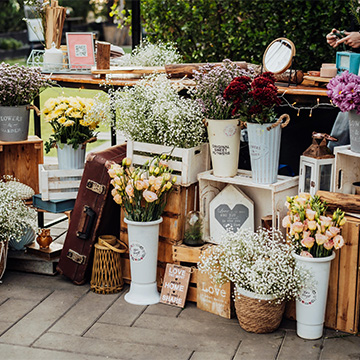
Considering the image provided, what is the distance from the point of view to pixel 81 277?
4141 millimetres

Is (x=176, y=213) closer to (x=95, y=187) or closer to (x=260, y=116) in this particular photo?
(x=95, y=187)

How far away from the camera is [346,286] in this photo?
344 centimetres

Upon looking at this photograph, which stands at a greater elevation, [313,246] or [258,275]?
[313,246]

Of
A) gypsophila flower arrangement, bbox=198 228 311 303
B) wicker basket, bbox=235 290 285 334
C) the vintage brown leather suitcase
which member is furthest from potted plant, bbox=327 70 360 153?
the vintage brown leather suitcase

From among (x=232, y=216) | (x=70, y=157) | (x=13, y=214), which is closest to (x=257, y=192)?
(x=232, y=216)

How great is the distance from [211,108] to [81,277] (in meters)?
1.42

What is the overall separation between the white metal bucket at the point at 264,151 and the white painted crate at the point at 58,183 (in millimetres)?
1348

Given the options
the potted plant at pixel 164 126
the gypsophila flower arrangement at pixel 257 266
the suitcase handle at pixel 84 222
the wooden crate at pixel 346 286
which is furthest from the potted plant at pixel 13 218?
the wooden crate at pixel 346 286

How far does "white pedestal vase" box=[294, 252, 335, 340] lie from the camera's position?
11.0ft

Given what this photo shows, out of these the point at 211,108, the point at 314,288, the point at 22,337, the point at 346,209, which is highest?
the point at 211,108

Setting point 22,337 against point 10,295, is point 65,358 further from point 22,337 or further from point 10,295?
point 10,295

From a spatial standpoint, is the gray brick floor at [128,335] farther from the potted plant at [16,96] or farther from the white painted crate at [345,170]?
the potted plant at [16,96]

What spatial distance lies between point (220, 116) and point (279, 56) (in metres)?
0.69

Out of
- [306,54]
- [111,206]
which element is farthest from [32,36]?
[111,206]
